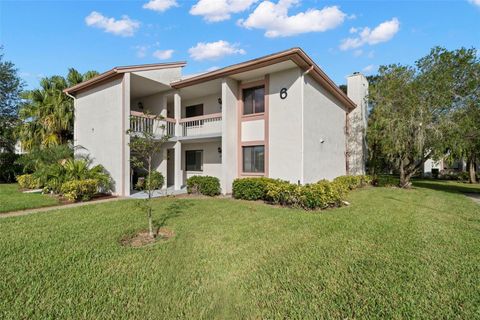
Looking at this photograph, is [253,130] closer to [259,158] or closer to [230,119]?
[230,119]

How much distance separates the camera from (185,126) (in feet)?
48.9

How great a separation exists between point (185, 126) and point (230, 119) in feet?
12.1

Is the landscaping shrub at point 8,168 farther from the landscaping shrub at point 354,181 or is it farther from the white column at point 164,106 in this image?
the landscaping shrub at point 354,181

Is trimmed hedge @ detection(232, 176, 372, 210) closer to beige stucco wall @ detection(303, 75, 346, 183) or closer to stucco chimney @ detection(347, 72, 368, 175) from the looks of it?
beige stucco wall @ detection(303, 75, 346, 183)

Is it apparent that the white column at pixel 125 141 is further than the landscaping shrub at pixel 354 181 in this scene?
No

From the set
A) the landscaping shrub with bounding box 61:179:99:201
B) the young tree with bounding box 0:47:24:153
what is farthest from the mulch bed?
the young tree with bounding box 0:47:24:153

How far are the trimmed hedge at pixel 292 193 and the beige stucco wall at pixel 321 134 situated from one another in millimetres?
1807

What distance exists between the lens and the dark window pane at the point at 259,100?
12613mm

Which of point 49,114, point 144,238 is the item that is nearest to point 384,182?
point 144,238

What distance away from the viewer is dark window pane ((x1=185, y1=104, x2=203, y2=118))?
16031 mm

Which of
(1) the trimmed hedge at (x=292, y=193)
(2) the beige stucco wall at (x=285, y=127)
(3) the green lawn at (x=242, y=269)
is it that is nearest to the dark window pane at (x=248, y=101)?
(2) the beige stucco wall at (x=285, y=127)

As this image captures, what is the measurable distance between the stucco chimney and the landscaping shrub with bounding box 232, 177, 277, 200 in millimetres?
10126

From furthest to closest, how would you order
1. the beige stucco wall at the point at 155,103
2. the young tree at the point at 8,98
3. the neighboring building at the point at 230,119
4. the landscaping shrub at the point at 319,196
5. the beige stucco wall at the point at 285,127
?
the young tree at the point at 8,98, the beige stucco wall at the point at 155,103, the neighboring building at the point at 230,119, the beige stucco wall at the point at 285,127, the landscaping shrub at the point at 319,196

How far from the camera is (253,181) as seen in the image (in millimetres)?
11195
